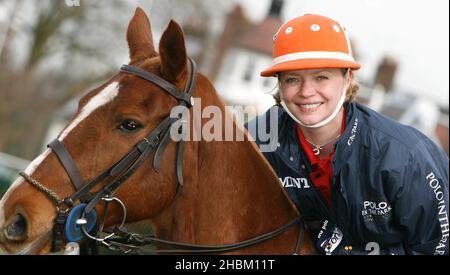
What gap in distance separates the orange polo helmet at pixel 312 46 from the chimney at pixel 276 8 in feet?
146

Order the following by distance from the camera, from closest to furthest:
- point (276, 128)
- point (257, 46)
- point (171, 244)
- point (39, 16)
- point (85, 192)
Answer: point (85, 192)
point (171, 244)
point (276, 128)
point (39, 16)
point (257, 46)

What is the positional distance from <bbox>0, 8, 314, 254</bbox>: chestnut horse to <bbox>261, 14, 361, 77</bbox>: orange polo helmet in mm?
544

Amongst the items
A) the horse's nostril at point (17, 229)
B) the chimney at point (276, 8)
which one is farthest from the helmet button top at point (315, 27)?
the chimney at point (276, 8)

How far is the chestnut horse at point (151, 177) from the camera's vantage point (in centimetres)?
321

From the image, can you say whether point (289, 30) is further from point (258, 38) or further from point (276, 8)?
point (276, 8)

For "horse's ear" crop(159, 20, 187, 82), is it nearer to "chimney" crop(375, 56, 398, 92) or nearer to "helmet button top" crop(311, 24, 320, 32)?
"helmet button top" crop(311, 24, 320, 32)

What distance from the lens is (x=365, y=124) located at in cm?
381

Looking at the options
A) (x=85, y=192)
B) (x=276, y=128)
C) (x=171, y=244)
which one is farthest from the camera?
(x=276, y=128)

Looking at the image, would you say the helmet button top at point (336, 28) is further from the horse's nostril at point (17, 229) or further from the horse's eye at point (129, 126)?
the horse's nostril at point (17, 229)

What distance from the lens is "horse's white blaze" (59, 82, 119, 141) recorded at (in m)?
3.30
